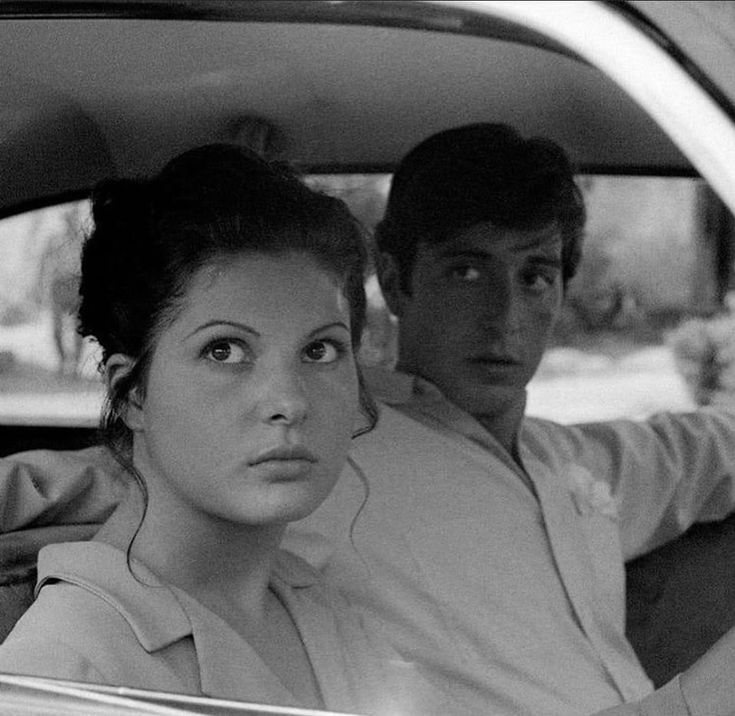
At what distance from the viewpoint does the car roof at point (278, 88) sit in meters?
1.55

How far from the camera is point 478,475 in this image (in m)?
1.72

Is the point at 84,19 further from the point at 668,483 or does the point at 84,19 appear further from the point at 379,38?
the point at 668,483

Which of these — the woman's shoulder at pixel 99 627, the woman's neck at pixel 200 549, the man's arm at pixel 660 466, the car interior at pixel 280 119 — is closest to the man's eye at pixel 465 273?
the car interior at pixel 280 119

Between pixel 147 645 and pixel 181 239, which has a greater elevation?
pixel 181 239

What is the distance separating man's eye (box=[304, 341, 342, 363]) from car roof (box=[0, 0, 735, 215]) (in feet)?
0.74

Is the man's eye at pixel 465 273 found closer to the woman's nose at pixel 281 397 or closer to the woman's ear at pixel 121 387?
the woman's nose at pixel 281 397

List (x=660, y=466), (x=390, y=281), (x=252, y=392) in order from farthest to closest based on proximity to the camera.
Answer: (x=660, y=466) → (x=390, y=281) → (x=252, y=392)

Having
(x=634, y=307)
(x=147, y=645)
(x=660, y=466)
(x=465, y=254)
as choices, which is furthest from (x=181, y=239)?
(x=660, y=466)

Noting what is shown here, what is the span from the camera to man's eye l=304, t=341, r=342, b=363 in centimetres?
154

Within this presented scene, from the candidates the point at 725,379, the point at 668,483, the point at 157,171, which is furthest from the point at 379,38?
the point at 668,483

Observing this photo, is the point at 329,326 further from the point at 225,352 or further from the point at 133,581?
the point at 133,581

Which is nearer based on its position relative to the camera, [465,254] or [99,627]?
[99,627]

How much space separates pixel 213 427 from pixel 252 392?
0.20ft

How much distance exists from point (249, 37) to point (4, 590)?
28.5 inches
